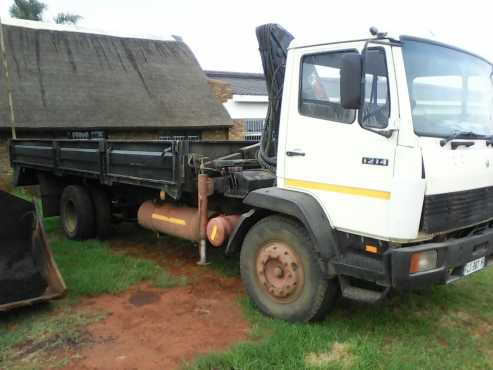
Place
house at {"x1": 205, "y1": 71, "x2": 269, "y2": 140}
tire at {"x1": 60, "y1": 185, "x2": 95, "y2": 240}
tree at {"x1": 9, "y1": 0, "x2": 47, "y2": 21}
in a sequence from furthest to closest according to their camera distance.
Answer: tree at {"x1": 9, "y1": 0, "x2": 47, "y2": 21} → house at {"x1": 205, "y1": 71, "x2": 269, "y2": 140} → tire at {"x1": 60, "y1": 185, "x2": 95, "y2": 240}

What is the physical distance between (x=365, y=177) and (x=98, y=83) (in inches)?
535

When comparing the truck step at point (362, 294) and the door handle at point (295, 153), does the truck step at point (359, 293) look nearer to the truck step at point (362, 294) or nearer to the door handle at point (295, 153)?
the truck step at point (362, 294)

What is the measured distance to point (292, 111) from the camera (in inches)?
165

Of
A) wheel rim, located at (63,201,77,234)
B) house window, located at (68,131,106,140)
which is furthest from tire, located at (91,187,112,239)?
house window, located at (68,131,106,140)

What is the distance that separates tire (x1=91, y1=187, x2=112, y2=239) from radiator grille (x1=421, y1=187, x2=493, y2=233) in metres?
5.24

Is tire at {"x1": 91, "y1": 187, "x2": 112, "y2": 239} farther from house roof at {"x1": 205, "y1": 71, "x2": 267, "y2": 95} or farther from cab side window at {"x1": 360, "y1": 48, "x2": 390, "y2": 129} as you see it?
house roof at {"x1": 205, "y1": 71, "x2": 267, "y2": 95}

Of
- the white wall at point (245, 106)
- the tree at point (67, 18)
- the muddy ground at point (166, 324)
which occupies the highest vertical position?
the tree at point (67, 18)

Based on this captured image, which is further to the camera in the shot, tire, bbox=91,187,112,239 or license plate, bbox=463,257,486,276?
tire, bbox=91,187,112,239

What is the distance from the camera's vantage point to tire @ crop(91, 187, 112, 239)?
7312mm

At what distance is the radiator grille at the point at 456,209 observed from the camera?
11.4 ft

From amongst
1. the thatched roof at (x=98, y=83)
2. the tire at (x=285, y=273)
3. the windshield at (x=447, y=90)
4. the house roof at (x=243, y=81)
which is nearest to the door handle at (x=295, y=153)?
the tire at (x=285, y=273)

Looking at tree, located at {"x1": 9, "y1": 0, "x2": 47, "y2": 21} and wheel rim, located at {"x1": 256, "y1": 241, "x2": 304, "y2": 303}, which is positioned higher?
tree, located at {"x1": 9, "y1": 0, "x2": 47, "y2": 21}

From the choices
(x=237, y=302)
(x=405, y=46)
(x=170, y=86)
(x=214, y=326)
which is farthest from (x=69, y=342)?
(x=170, y=86)

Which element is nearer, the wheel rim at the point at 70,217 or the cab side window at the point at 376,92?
the cab side window at the point at 376,92
